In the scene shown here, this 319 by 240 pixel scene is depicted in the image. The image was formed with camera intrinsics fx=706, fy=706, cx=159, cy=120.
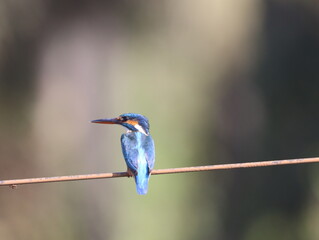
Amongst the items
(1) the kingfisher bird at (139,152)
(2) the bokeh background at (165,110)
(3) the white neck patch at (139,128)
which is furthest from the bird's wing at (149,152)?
(2) the bokeh background at (165,110)

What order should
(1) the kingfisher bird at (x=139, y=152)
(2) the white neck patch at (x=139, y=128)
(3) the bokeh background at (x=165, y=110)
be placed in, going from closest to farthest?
(1) the kingfisher bird at (x=139, y=152), (2) the white neck patch at (x=139, y=128), (3) the bokeh background at (x=165, y=110)

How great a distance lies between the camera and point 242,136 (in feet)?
27.8

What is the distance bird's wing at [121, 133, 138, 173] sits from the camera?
362 centimetres

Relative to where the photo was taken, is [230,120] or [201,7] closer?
[201,7]

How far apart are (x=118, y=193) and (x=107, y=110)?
3.12 feet

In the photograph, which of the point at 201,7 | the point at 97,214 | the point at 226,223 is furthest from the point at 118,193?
the point at 201,7

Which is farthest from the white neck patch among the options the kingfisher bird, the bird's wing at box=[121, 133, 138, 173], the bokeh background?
the bokeh background

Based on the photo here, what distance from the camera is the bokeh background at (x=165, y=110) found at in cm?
708

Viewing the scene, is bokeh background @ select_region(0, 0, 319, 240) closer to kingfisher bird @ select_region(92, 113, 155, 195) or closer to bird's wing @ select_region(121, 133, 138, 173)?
kingfisher bird @ select_region(92, 113, 155, 195)

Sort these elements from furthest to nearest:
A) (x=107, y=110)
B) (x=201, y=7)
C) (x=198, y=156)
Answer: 1. (x=198, y=156)
2. (x=201, y=7)
3. (x=107, y=110)

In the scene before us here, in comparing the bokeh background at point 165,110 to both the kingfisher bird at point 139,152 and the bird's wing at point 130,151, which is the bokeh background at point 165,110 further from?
the bird's wing at point 130,151

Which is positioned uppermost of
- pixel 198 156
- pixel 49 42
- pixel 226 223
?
pixel 49 42

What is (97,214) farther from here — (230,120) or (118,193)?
(230,120)

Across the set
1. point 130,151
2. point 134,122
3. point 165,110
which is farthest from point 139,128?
point 165,110
